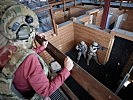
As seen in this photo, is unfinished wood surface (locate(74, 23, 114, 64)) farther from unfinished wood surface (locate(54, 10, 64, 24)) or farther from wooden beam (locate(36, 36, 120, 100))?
wooden beam (locate(36, 36, 120, 100))

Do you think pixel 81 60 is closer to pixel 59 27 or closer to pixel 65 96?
pixel 59 27

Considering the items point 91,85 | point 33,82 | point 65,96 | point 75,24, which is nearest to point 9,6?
point 33,82

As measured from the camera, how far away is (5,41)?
49.1 inches

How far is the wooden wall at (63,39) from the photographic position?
500 cm

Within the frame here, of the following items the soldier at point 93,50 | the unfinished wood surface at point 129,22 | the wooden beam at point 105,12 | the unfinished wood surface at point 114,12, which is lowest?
the soldier at point 93,50

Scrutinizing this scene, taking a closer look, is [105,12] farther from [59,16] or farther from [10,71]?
[10,71]

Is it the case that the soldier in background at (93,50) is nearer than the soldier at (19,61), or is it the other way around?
the soldier at (19,61)

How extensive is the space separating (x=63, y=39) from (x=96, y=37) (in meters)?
1.46

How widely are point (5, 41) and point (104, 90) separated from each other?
104cm

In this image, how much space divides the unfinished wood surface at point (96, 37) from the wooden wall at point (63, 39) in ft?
0.95

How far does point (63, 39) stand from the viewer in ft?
18.1

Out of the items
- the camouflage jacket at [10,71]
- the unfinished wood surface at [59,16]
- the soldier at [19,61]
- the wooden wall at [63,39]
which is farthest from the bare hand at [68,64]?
the unfinished wood surface at [59,16]

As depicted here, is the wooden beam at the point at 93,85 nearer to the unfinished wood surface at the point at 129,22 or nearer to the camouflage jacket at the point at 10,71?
the camouflage jacket at the point at 10,71

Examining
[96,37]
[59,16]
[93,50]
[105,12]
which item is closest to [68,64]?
[105,12]
